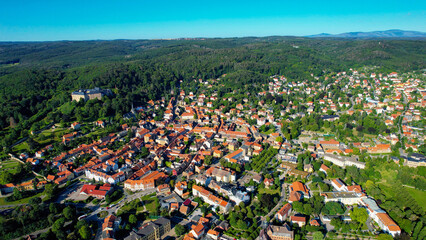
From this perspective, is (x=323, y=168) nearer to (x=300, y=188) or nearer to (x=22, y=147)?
(x=300, y=188)

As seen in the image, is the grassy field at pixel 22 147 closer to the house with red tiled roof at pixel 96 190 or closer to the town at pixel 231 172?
the town at pixel 231 172

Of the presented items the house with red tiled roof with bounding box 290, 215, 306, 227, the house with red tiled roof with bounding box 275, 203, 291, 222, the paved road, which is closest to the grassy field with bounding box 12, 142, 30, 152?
the paved road

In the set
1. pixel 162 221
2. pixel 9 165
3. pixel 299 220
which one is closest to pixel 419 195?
pixel 299 220

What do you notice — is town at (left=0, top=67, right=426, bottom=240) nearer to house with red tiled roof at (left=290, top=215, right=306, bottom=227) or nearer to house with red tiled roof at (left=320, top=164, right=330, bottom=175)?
house with red tiled roof at (left=290, top=215, right=306, bottom=227)

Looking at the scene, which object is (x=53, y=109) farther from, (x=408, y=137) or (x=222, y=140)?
(x=408, y=137)

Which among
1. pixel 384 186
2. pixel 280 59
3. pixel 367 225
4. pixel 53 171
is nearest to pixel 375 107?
pixel 384 186
